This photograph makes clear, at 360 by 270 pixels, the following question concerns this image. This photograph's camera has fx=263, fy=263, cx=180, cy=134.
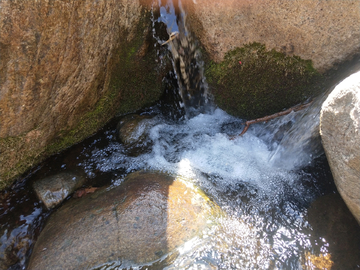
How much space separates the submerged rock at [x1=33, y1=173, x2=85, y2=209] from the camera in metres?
2.90

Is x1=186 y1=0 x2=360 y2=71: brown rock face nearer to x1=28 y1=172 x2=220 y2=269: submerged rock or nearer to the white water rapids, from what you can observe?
the white water rapids

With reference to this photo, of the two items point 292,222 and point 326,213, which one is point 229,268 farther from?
point 326,213

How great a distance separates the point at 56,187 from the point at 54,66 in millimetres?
1350

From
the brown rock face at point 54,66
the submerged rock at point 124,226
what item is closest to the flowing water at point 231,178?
the submerged rock at point 124,226

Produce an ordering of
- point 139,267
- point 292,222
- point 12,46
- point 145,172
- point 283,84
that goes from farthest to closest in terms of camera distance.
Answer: point 283,84 → point 145,172 → point 292,222 → point 139,267 → point 12,46

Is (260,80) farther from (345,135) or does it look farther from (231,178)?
(345,135)

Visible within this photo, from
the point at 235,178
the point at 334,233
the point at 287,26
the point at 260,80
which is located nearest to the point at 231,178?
the point at 235,178

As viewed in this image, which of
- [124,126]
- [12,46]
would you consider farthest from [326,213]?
[12,46]

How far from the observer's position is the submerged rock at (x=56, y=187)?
2.90 m

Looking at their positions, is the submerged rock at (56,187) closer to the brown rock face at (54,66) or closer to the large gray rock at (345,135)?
the brown rock face at (54,66)

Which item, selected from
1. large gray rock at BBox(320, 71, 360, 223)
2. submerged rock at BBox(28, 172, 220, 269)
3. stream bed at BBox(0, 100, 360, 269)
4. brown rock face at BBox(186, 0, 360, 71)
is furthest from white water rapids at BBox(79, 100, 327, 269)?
brown rock face at BBox(186, 0, 360, 71)

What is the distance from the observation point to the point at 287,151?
329cm

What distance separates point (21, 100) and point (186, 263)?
211 cm

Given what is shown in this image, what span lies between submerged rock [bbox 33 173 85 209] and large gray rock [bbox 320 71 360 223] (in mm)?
2713
